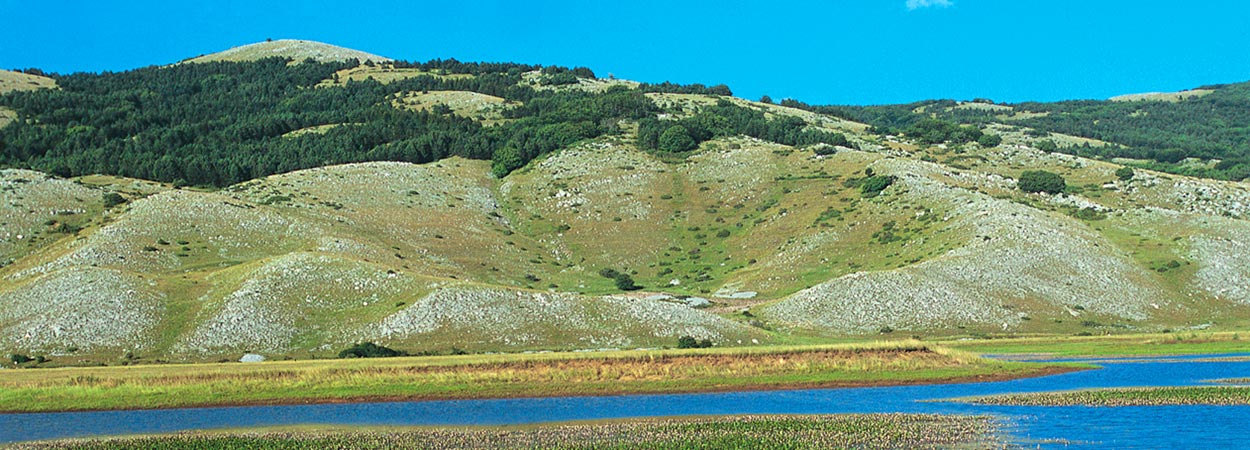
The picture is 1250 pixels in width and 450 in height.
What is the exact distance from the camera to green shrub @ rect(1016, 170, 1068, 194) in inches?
6639

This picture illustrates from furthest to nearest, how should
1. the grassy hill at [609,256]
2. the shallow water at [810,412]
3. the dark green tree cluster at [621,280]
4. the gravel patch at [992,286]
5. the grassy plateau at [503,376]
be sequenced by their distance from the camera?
the dark green tree cluster at [621,280] → the gravel patch at [992,286] → the grassy hill at [609,256] → the grassy plateau at [503,376] → the shallow water at [810,412]

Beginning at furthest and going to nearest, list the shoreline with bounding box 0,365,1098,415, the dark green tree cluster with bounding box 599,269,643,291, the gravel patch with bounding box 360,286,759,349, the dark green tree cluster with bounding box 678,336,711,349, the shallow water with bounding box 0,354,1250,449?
the dark green tree cluster with bounding box 599,269,643,291, the gravel patch with bounding box 360,286,759,349, the dark green tree cluster with bounding box 678,336,711,349, the shoreline with bounding box 0,365,1098,415, the shallow water with bounding box 0,354,1250,449

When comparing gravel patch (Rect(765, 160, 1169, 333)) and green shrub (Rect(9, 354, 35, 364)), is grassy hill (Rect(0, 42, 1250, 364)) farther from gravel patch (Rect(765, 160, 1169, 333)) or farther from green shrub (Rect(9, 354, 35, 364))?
green shrub (Rect(9, 354, 35, 364))

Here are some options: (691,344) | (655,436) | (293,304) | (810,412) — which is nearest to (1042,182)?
(691,344)

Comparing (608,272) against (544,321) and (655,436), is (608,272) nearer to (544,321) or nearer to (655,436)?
(544,321)

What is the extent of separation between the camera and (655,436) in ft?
141

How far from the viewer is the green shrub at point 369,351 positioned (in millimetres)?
84188

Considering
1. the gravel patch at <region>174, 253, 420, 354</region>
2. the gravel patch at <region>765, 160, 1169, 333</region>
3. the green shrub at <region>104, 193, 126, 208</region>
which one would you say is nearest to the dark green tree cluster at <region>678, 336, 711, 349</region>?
the gravel patch at <region>765, 160, 1169, 333</region>

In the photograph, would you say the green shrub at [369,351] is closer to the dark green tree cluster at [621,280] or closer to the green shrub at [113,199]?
the dark green tree cluster at [621,280]

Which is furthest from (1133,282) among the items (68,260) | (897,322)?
(68,260)

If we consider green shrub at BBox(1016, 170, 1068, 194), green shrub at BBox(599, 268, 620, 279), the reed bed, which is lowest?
the reed bed

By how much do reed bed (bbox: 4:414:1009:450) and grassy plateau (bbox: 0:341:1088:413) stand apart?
46.5 feet

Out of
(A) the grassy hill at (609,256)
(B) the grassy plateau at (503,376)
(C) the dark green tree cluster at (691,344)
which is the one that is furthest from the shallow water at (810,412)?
(A) the grassy hill at (609,256)

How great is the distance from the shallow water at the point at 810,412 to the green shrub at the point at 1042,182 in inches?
4195
